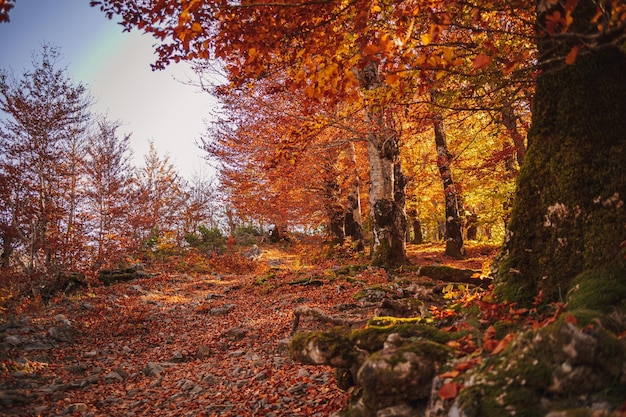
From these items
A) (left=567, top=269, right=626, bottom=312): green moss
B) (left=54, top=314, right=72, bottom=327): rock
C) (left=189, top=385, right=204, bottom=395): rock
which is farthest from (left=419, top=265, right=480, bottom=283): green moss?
(left=54, top=314, right=72, bottom=327): rock

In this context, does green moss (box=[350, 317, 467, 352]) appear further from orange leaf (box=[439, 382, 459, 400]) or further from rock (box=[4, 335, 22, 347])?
rock (box=[4, 335, 22, 347])

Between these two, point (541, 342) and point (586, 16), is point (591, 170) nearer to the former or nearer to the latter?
point (586, 16)

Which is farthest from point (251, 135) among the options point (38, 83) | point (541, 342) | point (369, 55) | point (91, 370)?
point (541, 342)

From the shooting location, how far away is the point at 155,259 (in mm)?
19078

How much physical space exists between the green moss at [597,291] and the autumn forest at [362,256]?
0.05 ft

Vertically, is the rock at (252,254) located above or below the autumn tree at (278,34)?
below

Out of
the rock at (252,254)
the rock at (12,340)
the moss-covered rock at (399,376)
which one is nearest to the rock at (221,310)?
the rock at (12,340)

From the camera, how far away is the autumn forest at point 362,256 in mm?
2689

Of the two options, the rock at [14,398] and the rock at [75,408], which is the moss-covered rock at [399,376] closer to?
the rock at [75,408]

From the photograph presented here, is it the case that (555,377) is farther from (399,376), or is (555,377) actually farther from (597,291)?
(597,291)

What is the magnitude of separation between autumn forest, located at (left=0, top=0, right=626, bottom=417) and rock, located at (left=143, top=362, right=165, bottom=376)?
0.18 feet

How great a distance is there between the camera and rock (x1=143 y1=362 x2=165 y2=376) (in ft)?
21.3

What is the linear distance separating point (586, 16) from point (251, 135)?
13389 mm

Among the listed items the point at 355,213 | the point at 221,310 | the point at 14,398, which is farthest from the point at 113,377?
the point at 355,213
